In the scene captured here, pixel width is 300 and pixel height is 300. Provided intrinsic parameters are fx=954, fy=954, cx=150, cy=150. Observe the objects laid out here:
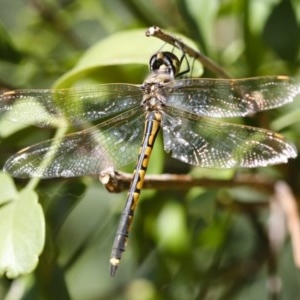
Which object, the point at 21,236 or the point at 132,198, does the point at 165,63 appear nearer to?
the point at 132,198

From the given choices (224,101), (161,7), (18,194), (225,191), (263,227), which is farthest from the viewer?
(161,7)

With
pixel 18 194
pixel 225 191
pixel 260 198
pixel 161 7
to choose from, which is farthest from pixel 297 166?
pixel 161 7

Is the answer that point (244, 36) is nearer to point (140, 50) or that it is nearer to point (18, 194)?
point (140, 50)

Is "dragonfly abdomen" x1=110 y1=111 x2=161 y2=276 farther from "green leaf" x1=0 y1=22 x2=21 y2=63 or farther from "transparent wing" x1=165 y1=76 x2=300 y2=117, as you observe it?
"green leaf" x1=0 y1=22 x2=21 y2=63

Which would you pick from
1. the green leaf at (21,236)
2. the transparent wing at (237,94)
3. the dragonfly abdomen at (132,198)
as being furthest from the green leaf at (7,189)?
the transparent wing at (237,94)

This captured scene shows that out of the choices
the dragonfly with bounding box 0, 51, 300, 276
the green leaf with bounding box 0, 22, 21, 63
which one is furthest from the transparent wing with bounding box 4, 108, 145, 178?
the green leaf with bounding box 0, 22, 21, 63

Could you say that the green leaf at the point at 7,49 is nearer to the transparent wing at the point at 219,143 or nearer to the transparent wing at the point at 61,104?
the transparent wing at the point at 61,104
